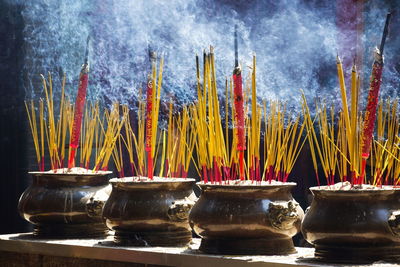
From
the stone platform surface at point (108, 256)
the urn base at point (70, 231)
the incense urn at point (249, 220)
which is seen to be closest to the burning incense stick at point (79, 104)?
the urn base at point (70, 231)

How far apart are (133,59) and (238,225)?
176 cm

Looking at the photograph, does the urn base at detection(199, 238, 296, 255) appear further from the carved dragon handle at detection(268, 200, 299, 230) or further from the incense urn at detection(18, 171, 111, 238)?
the incense urn at detection(18, 171, 111, 238)

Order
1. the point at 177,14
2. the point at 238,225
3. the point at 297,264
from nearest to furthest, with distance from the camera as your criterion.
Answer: the point at 297,264
the point at 238,225
the point at 177,14

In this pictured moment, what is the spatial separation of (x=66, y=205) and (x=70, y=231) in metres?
0.09

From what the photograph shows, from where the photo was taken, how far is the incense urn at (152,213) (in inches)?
97.7

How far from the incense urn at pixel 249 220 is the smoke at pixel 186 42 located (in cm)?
82

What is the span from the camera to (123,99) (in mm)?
3773

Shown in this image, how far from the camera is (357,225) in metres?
1.91

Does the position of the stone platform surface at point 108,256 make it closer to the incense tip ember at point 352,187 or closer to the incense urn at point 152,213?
the incense urn at point 152,213

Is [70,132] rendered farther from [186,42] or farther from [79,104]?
[186,42]

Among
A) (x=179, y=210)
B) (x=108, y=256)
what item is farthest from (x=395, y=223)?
(x=108, y=256)

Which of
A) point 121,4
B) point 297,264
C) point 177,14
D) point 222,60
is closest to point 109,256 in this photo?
point 297,264

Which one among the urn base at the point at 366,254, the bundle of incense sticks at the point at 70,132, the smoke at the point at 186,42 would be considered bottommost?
the urn base at the point at 366,254

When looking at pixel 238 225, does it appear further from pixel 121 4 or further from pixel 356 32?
pixel 121 4
